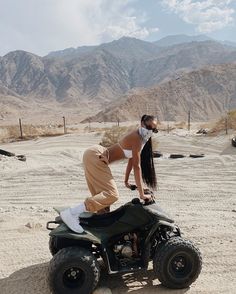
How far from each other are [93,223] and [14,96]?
120 metres

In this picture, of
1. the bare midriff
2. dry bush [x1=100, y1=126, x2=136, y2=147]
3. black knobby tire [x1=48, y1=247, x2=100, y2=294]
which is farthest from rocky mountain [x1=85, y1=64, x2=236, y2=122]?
black knobby tire [x1=48, y1=247, x2=100, y2=294]

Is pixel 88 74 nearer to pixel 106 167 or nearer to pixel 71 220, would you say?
pixel 106 167

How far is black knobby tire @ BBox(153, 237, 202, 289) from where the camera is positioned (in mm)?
5102

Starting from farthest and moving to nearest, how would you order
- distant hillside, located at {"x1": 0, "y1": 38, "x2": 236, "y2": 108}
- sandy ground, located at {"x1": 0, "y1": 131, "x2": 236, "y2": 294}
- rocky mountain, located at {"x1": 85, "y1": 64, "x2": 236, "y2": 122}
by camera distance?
distant hillside, located at {"x1": 0, "y1": 38, "x2": 236, "y2": 108}
rocky mountain, located at {"x1": 85, "y1": 64, "x2": 236, "y2": 122}
sandy ground, located at {"x1": 0, "y1": 131, "x2": 236, "y2": 294}

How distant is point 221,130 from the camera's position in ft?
79.6

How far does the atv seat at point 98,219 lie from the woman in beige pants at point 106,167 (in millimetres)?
56

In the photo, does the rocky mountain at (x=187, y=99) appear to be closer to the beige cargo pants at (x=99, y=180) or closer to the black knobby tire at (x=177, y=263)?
the beige cargo pants at (x=99, y=180)

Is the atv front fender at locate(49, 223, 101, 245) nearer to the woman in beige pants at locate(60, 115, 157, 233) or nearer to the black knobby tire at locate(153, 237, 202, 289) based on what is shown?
the woman in beige pants at locate(60, 115, 157, 233)

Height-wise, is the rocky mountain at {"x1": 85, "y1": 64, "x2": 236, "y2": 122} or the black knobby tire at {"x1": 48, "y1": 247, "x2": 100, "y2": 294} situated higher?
the rocky mountain at {"x1": 85, "y1": 64, "x2": 236, "y2": 122}

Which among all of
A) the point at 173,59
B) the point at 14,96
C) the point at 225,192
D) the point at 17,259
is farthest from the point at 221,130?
the point at 173,59

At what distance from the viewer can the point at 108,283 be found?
541cm

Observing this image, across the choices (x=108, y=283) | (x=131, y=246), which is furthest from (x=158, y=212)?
(x=108, y=283)

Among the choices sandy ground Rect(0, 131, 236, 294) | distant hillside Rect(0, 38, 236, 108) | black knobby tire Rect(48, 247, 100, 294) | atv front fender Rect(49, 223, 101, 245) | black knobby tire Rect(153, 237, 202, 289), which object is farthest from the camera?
distant hillside Rect(0, 38, 236, 108)

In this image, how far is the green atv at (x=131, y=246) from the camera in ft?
16.4
